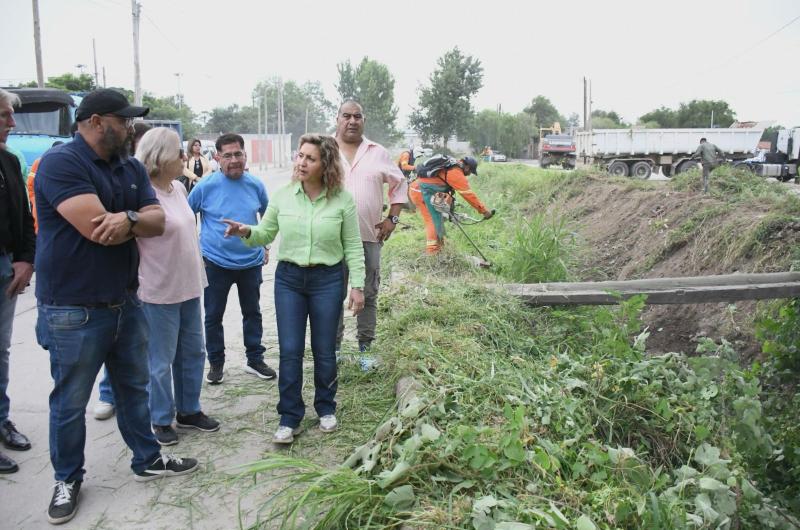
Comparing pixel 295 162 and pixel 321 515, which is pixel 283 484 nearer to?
pixel 321 515

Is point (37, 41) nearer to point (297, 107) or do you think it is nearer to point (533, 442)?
point (533, 442)

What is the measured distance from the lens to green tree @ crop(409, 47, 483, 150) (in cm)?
5097

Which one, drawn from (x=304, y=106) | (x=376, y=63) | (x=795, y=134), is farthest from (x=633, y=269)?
(x=304, y=106)

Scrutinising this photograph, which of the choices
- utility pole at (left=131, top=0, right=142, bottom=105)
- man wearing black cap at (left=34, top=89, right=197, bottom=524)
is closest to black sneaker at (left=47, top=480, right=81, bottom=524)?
man wearing black cap at (left=34, top=89, right=197, bottom=524)

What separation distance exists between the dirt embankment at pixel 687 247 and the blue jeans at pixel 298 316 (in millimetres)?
4026

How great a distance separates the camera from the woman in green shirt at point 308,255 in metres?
3.59

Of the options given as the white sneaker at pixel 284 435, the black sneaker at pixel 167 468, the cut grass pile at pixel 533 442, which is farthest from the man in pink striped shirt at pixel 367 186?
the black sneaker at pixel 167 468

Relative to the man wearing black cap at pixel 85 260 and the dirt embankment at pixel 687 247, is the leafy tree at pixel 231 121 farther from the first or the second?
the man wearing black cap at pixel 85 260

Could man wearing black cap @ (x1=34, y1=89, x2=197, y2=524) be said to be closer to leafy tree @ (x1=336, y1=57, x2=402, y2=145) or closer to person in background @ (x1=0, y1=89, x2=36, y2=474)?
person in background @ (x1=0, y1=89, x2=36, y2=474)

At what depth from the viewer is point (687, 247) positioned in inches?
308

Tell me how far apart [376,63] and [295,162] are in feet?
213

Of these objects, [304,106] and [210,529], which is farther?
[304,106]

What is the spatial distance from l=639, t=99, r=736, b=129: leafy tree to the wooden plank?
228ft

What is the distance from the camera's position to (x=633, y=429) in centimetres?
354
